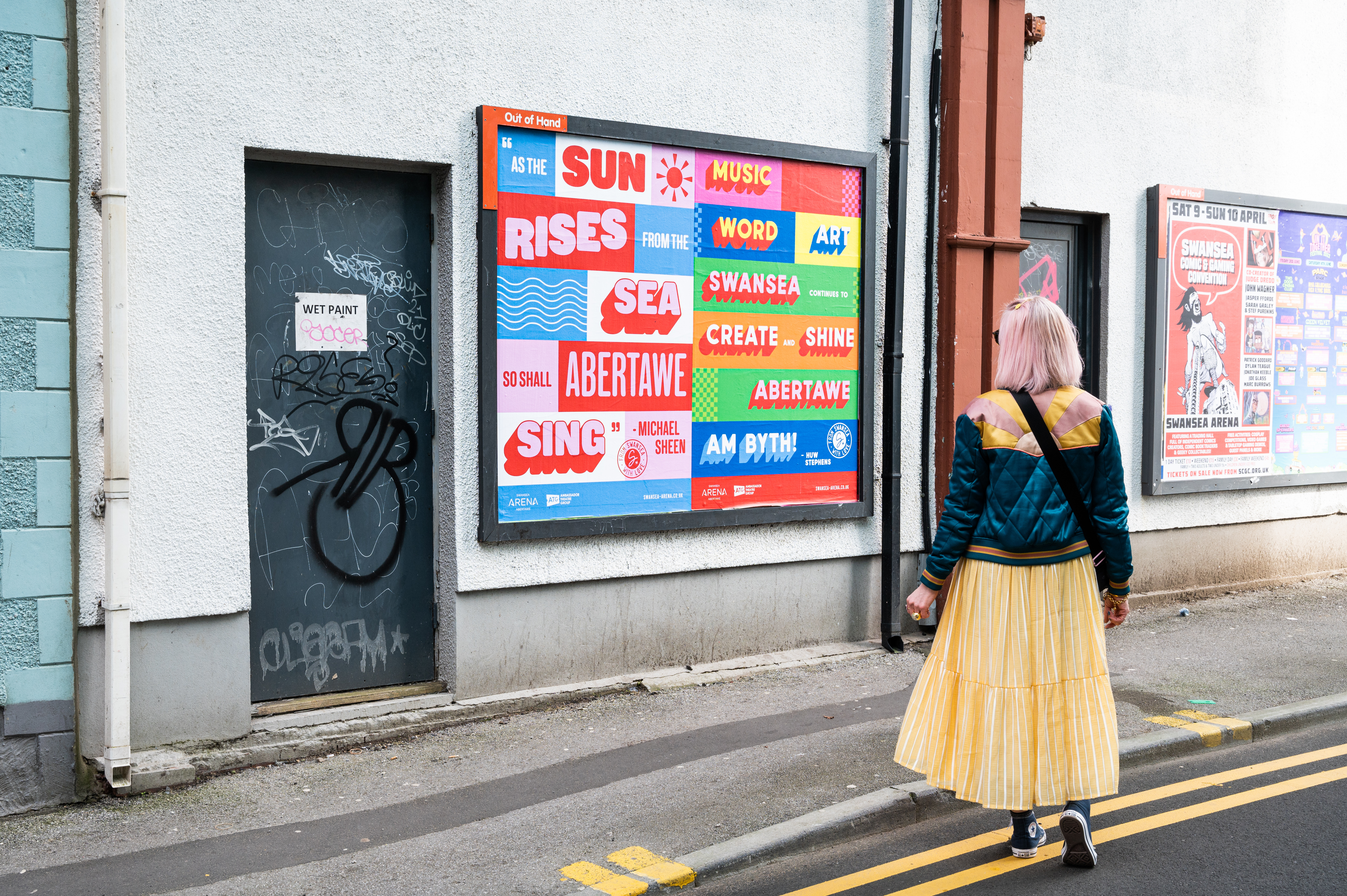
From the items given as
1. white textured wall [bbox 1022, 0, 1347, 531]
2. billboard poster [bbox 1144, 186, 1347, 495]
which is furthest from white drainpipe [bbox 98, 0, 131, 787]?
billboard poster [bbox 1144, 186, 1347, 495]

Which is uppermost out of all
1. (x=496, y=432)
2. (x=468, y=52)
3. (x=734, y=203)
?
(x=468, y=52)

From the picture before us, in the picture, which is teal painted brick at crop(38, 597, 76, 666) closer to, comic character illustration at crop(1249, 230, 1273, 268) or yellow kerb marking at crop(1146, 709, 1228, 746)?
yellow kerb marking at crop(1146, 709, 1228, 746)

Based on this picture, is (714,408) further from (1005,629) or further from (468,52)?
(1005,629)

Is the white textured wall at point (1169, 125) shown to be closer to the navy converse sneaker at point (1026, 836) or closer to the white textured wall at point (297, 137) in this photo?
the white textured wall at point (297, 137)

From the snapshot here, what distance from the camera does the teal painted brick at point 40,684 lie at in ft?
16.3

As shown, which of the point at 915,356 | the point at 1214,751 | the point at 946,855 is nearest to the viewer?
the point at 946,855

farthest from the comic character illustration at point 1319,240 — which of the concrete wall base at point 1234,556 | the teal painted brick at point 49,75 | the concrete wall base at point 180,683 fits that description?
the teal painted brick at point 49,75

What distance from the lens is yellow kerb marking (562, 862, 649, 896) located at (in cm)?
414

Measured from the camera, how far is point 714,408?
7191 mm

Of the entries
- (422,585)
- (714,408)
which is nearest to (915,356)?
(714,408)

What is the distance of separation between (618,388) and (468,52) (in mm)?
1985

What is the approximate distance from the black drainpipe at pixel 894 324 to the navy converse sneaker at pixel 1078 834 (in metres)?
3.32

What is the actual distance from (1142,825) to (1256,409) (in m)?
6.07

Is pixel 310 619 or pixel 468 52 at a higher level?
pixel 468 52
